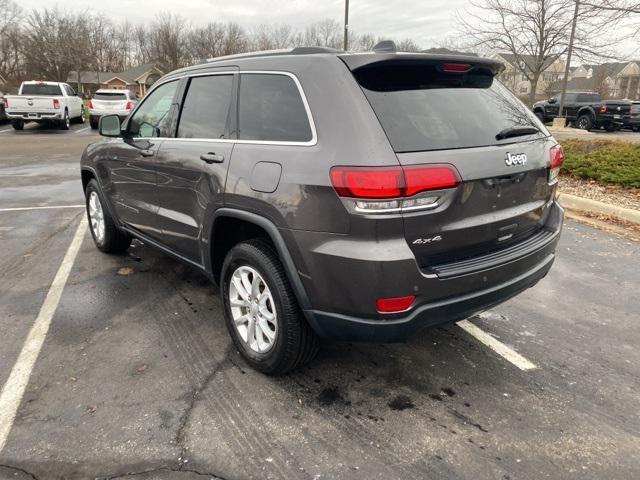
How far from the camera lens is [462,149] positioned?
8.24 feet

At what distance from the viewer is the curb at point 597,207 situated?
6.34 meters

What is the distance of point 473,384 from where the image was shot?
292cm

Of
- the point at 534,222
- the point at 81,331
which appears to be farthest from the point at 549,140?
the point at 81,331

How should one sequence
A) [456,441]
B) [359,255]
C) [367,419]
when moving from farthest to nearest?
[367,419] < [456,441] < [359,255]

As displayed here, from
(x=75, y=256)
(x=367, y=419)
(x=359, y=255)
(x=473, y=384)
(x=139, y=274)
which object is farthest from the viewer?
(x=75, y=256)

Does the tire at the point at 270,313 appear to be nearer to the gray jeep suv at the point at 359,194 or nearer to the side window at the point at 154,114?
the gray jeep suv at the point at 359,194

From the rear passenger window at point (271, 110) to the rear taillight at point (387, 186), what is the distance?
37cm

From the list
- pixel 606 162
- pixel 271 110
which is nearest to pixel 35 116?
pixel 606 162

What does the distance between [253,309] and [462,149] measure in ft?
4.86

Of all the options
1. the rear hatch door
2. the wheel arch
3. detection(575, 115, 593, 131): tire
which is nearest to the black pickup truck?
detection(575, 115, 593, 131): tire

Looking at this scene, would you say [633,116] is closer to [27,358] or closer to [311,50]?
[311,50]

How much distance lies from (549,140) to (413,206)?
134 cm

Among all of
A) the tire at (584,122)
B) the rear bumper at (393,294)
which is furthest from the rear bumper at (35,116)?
the tire at (584,122)

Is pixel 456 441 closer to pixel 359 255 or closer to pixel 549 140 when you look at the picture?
pixel 359 255
